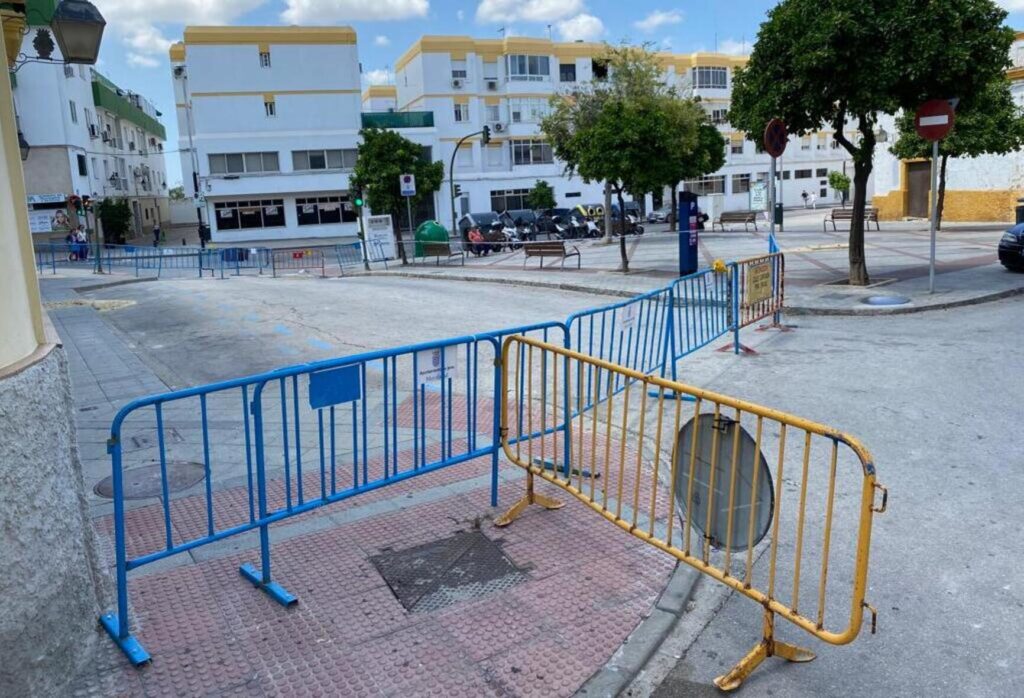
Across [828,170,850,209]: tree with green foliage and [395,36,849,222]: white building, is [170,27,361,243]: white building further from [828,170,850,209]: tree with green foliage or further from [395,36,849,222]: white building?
[828,170,850,209]: tree with green foliage

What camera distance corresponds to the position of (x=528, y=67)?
5797 centimetres

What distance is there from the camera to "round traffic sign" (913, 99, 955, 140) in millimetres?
12969

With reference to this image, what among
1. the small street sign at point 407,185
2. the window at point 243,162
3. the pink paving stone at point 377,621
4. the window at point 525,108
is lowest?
the pink paving stone at point 377,621

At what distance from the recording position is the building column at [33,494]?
3.33 metres

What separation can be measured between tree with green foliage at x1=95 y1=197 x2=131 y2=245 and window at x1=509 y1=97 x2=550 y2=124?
25.8 meters

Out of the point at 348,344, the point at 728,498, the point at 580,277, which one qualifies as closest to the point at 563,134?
the point at 580,277

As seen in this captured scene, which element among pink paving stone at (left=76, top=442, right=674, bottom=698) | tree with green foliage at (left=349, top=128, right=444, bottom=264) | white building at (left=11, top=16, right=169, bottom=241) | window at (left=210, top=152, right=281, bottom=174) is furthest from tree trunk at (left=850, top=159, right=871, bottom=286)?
window at (left=210, top=152, right=281, bottom=174)

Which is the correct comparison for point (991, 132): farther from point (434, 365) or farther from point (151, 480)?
point (151, 480)

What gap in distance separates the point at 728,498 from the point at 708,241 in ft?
93.3

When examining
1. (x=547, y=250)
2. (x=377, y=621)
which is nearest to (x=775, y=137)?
(x=377, y=621)

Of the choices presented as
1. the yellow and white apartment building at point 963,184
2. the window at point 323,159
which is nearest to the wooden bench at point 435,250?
the yellow and white apartment building at point 963,184

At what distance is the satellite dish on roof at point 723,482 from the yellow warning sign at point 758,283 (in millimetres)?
6432

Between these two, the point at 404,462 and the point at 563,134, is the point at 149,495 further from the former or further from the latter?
the point at 563,134

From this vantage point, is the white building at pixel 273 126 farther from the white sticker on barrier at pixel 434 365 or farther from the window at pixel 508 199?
the white sticker on barrier at pixel 434 365
